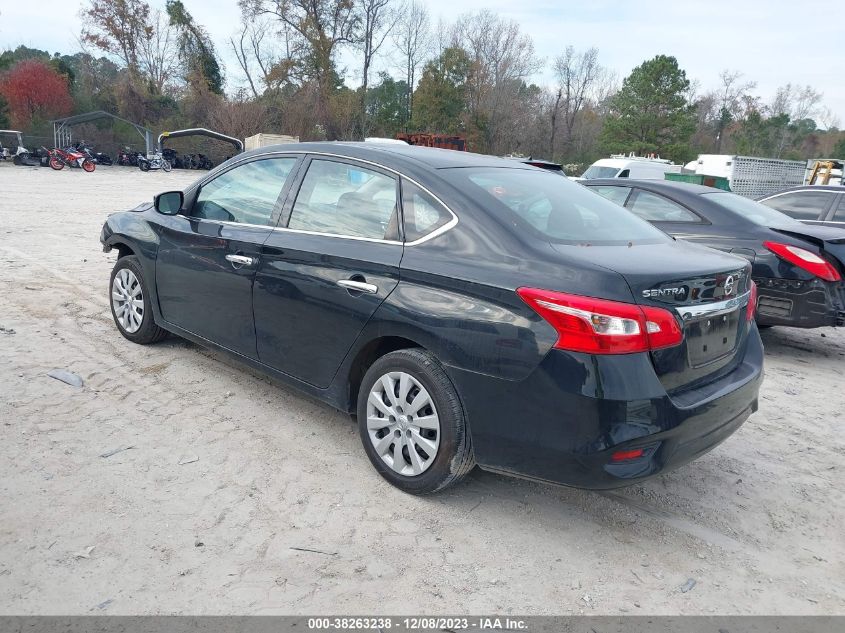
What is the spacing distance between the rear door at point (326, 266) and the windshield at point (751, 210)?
4.30 meters

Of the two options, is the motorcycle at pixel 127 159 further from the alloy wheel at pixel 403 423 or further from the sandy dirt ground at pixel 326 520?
the alloy wheel at pixel 403 423

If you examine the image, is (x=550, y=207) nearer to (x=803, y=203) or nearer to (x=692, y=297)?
(x=692, y=297)

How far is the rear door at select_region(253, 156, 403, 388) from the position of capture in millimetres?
3352

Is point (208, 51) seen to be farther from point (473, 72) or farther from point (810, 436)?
point (810, 436)

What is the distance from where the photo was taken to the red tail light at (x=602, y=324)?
262 cm

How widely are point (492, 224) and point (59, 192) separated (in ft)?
65.1

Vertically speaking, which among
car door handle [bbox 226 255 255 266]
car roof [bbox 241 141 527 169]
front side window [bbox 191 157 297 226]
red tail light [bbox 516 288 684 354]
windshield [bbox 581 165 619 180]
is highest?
car roof [bbox 241 141 527 169]

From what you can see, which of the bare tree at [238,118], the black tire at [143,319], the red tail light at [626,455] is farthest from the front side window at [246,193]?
the bare tree at [238,118]

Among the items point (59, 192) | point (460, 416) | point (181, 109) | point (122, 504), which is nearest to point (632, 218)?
point (460, 416)

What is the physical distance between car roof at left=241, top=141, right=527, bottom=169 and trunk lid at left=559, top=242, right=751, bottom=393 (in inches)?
40.1

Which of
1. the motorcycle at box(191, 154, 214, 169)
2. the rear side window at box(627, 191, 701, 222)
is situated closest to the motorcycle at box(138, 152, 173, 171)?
the motorcycle at box(191, 154, 214, 169)

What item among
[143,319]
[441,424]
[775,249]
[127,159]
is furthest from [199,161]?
[441,424]

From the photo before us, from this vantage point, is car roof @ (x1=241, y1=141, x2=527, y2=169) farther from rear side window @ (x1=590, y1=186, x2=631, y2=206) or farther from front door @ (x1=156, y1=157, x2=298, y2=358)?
rear side window @ (x1=590, y1=186, x2=631, y2=206)

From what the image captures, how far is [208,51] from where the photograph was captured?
5347 cm
